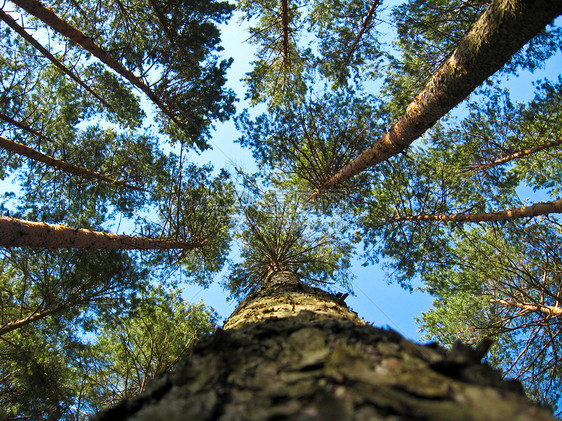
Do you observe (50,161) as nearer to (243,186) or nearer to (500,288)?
(243,186)

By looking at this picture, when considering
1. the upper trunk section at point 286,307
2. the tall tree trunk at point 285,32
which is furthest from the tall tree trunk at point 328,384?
the tall tree trunk at point 285,32

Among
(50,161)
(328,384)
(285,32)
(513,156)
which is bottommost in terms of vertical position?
(328,384)

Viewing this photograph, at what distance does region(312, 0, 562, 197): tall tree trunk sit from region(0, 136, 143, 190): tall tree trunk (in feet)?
21.0

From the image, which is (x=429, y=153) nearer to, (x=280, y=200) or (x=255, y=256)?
(x=280, y=200)

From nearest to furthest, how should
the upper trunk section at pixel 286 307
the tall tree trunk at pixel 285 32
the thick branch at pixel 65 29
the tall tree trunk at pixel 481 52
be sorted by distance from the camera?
the upper trunk section at pixel 286 307
the tall tree trunk at pixel 481 52
the thick branch at pixel 65 29
the tall tree trunk at pixel 285 32

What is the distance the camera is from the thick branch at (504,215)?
18.3ft

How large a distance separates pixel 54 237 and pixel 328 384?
198 inches

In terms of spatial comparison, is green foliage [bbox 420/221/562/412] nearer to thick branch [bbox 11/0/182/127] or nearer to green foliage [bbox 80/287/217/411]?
green foliage [bbox 80/287/217/411]

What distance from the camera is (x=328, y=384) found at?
895 mm

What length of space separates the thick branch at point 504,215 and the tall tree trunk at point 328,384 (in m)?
5.83

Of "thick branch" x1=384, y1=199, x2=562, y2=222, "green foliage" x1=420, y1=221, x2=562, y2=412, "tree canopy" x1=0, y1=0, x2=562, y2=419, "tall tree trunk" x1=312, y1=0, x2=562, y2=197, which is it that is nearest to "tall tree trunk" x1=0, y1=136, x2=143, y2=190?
"tree canopy" x1=0, y1=0, x2=562, y2=419

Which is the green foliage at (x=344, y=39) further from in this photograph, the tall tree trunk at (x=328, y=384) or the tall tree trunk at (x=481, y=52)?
the tall tree trunk at (x=328, y=384)

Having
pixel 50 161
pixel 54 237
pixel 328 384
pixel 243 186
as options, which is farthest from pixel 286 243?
pixel 328 384

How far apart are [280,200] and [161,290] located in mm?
4254
